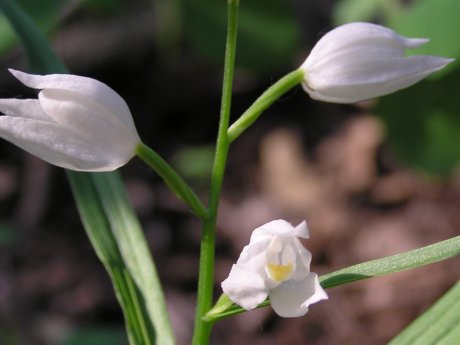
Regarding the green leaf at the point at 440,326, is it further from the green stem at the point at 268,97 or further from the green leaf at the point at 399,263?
the green stem at the point at 268,97

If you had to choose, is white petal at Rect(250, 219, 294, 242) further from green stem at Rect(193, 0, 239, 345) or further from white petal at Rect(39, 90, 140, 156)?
white petal at Rect(39, 90, 140, 156)

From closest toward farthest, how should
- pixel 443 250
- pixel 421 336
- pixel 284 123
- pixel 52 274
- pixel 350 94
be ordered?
pixel 443 250, pixel 350 94, pixel 421 336, pixel 52 274, pixel 284 123

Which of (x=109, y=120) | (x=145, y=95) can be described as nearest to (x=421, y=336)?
(x=109, y=120)

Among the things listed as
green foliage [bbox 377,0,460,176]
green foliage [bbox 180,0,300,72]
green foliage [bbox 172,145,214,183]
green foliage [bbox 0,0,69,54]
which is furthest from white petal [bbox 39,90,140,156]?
green foliage [bbox 172,145,214,183]

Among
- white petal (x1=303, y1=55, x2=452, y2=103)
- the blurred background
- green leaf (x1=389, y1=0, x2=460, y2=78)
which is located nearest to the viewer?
white petal (x1=303, y1=55, x2=452, y2=103)

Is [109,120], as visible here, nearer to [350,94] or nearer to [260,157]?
[350,94]

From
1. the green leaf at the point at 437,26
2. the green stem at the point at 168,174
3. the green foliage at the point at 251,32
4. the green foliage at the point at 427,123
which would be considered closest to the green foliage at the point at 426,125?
the green foliage at the point at 427,123

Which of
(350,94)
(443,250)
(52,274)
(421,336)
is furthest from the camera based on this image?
(52,274)
